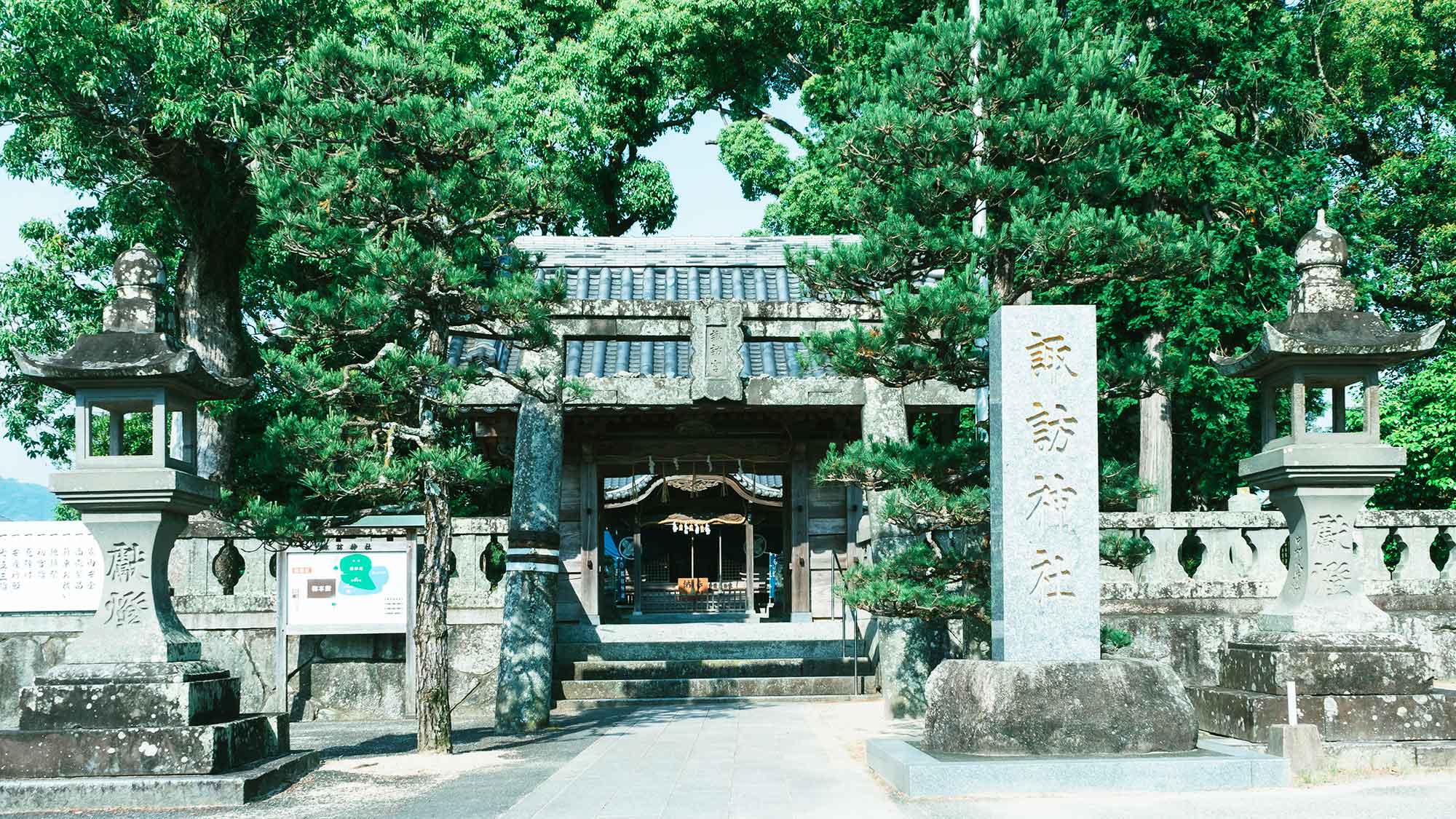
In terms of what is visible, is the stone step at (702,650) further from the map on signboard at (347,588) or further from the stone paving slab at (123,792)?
the stone paving slab at (123,792)

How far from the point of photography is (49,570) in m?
12.6

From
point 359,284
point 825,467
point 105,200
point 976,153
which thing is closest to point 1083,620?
point 825,467

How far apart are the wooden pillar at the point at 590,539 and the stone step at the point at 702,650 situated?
2.72 feet

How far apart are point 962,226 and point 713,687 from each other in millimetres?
6568

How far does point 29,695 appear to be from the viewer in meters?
8.48

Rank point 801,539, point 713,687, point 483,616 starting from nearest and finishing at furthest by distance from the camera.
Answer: point 483,616, point 713,687, point 801,539

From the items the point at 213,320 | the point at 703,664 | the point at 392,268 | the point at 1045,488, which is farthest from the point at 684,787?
the point at 213,320

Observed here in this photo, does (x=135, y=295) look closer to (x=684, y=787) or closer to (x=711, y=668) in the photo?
(x=684, y=787)

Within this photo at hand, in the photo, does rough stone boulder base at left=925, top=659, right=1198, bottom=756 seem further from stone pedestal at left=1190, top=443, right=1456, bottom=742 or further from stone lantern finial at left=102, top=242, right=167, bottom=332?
stone lantern finial at left=102, top=242, right=167, bottom=332

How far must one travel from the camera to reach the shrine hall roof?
14758 millimetres

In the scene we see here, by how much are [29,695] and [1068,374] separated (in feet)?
25.3

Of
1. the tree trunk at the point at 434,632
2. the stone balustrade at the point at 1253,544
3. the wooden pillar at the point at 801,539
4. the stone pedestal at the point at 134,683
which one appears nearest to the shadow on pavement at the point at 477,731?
the tree trunk at the point at 434,632

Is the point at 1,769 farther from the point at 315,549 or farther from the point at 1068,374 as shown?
the point at 1068,374

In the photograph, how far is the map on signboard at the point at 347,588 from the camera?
1280 cm
